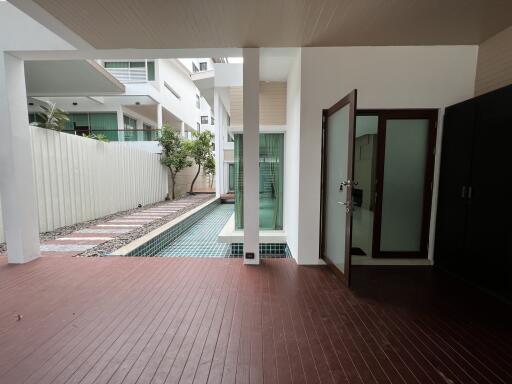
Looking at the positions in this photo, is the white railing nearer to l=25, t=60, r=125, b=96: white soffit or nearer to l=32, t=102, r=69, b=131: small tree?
l=25, t=60, r=125, b=96: white soffit

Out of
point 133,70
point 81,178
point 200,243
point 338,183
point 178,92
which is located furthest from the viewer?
point 178,92

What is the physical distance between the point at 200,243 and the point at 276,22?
4040mm

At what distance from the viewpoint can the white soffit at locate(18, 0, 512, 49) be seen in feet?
7.14

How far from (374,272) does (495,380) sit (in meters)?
1.65

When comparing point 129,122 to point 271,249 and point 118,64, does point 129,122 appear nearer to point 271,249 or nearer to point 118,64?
point 118,64

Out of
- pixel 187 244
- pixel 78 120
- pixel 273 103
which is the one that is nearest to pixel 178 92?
pixel 78 120

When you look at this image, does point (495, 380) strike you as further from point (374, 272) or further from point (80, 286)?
point (80, 286)

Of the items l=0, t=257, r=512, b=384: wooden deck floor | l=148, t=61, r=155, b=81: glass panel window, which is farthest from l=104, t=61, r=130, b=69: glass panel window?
l=0, t=257, r=512, b=384: wooden deck floor

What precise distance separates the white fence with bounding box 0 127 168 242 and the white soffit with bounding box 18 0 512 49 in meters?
3.00

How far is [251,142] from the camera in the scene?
3070mm

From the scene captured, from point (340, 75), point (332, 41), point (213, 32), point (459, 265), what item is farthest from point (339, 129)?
point (459, 265)

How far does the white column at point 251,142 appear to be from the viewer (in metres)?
2.98

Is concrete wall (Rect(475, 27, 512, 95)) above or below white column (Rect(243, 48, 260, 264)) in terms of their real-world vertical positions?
above

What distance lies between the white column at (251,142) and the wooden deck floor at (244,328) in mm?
542
